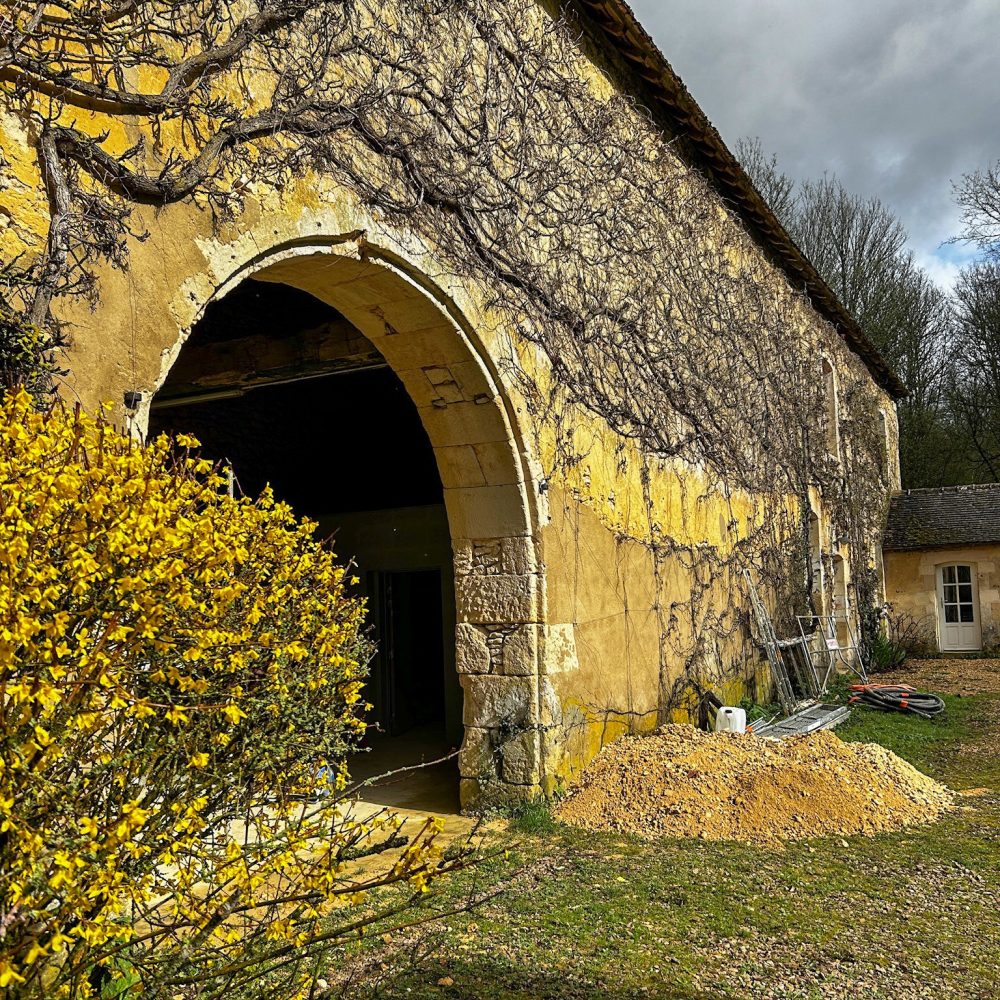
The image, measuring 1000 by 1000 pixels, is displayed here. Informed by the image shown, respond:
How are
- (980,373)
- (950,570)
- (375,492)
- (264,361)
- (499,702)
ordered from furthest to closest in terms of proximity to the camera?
(980,373) < (950,570) < (375,492) < (264,361) < (499,702)

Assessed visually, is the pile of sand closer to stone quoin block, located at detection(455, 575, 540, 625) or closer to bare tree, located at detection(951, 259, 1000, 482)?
stone quoin block, located at detection(455, 575, 540, 625)

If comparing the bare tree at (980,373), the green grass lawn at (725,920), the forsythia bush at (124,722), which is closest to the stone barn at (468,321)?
the green grass lawn at (725,920)

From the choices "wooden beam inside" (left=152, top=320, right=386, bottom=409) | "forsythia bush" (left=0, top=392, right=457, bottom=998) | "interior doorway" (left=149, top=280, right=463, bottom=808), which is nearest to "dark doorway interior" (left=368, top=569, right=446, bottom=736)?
"interior doorway" (left=149, top=280, right=463, bottom=808)

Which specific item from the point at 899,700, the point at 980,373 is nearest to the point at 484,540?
the point at 899,700

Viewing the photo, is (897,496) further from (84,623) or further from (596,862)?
(84,623)

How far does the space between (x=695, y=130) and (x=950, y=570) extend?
11.3m

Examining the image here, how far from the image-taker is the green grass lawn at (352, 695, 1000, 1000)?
3175 mm

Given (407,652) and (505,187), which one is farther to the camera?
(407,652)

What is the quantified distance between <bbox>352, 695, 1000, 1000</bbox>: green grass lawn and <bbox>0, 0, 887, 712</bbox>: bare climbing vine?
261 cm

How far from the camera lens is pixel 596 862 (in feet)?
15.0

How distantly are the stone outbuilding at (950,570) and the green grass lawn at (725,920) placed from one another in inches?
466

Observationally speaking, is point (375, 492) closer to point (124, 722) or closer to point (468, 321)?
point (468, 321)

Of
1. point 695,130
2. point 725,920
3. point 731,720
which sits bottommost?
point 725,920

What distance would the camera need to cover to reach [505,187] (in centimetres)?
579
